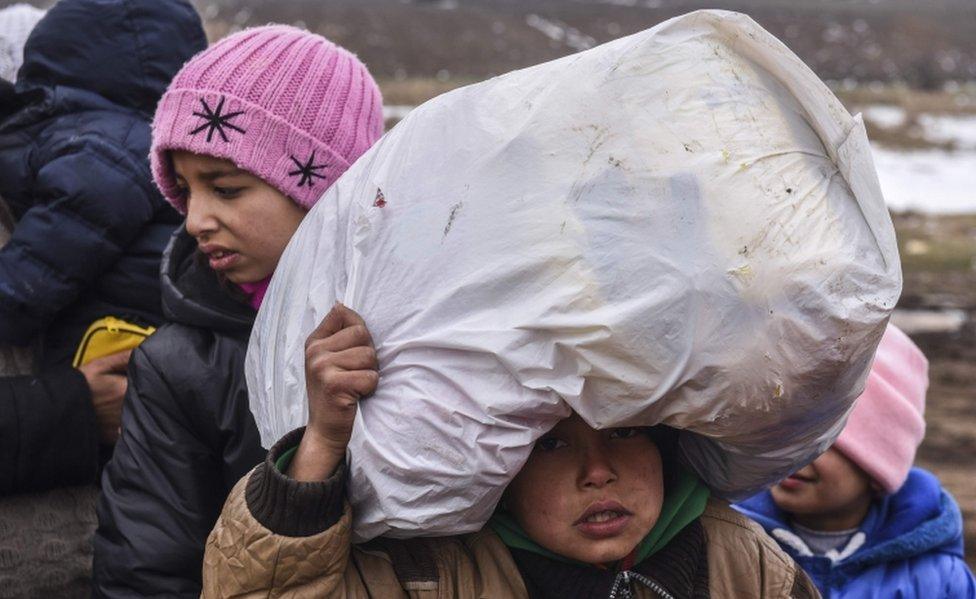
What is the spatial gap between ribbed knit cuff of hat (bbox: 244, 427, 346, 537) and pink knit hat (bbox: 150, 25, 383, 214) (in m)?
0.81

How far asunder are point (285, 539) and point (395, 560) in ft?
0.65

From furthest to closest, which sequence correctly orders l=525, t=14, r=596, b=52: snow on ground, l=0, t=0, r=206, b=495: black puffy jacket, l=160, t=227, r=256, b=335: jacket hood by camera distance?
1. l=525, t=14, r=596, b=52: snow on ground
2. l=0, t=0, r=206, b=495: black puffy jacket
3. l=160, t=227, r=256, b=335: jacket hood

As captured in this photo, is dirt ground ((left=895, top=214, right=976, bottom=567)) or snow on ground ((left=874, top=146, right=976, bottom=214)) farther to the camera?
snow on ground ((left=874, top=146, right=976, bottom=214))

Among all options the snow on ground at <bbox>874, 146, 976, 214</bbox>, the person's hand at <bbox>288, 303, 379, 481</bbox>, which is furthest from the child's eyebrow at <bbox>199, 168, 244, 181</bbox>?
the snow on ground at <bbox>874, 146, 976, 214</bbox>

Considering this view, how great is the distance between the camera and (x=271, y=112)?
244 centimetres

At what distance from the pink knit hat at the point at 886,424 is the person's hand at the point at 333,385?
1.68m

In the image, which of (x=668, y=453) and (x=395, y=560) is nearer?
(x=395, y=560)

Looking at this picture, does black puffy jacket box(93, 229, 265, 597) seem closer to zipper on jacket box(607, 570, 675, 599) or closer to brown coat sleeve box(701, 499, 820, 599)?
zipper on jacket box(607, 570, 675, 599)

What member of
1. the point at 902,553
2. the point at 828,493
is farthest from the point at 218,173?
the point at 902,553

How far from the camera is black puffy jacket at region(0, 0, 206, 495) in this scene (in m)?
2.59

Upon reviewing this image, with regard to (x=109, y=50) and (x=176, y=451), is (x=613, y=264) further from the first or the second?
(x=109, y=50)

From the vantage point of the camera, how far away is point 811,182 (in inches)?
68.3

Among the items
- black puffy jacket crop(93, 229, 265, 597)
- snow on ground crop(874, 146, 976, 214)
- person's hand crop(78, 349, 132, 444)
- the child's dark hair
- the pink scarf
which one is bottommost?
snow on ground crop(874, 146, 976, 214)

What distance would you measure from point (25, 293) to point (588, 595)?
49.5 inches
